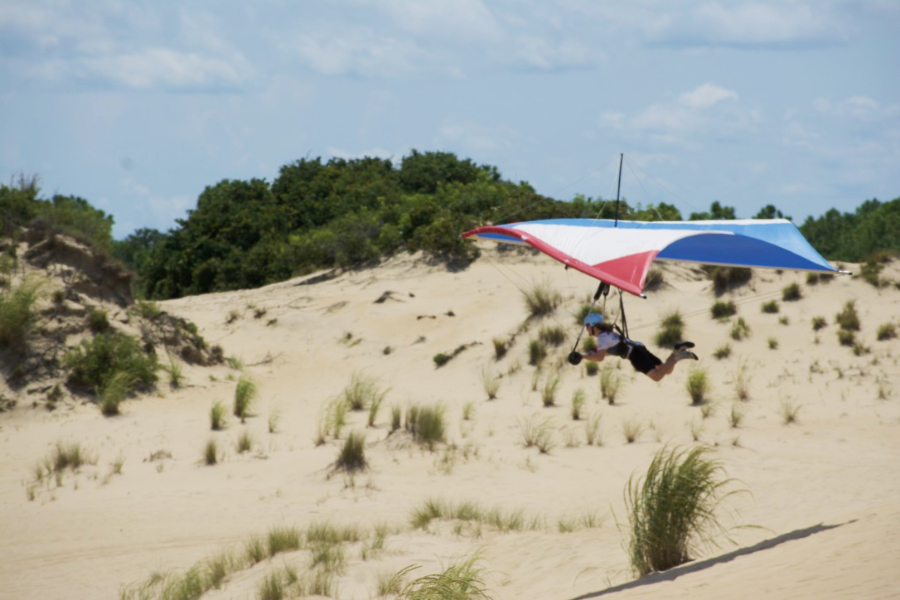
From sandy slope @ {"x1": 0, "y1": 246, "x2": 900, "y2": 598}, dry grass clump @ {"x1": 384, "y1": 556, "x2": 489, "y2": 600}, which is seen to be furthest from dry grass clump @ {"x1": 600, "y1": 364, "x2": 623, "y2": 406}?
dry grass clump @ {"x1": 384, "y1": 556, "x2": 489, "y2": 600}

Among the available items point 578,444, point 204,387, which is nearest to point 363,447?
point 578,444

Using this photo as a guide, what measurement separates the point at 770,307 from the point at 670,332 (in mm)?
2435

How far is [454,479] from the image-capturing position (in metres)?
15.2

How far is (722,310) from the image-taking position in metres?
22.3

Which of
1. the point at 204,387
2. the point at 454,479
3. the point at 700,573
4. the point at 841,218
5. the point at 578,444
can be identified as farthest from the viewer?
the point at 841,218

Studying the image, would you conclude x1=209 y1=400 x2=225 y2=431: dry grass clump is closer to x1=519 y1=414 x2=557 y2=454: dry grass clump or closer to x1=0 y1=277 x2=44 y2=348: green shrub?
x1=0 y1=277 x2=44 y2=348: green shrub

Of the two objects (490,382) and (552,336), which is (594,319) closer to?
(490,382)

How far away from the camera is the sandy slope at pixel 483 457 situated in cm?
1104

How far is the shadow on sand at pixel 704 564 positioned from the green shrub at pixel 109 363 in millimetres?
12223

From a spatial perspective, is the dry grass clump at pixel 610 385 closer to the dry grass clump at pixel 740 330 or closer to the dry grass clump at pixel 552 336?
the dry grass clump at pixel 552 336

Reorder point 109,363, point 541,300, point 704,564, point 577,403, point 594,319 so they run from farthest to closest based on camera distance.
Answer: point 541,300 → point 109,363 → point 577,403 → point 594,319 → point 704,564

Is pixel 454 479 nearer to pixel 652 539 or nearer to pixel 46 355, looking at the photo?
pixel 652 539

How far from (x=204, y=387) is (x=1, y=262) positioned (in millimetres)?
4705

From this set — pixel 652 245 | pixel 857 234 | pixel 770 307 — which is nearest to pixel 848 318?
pixel 770 307
